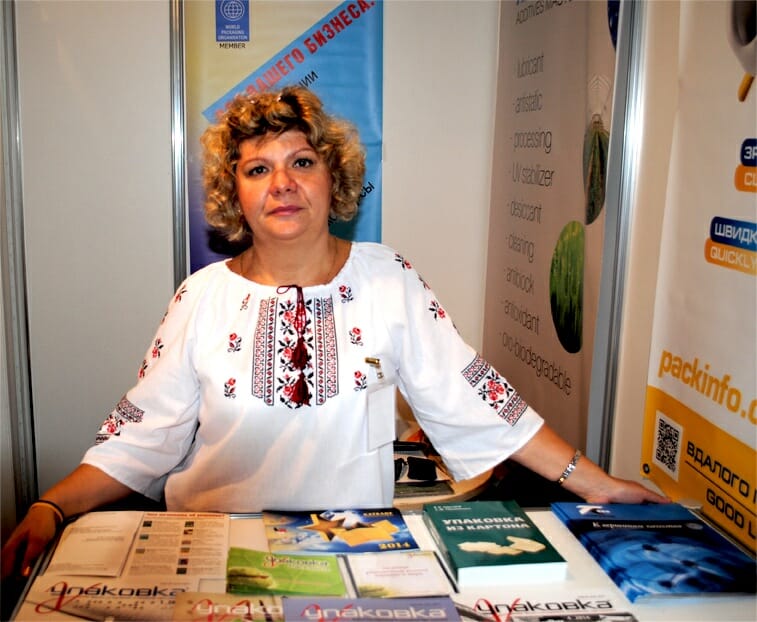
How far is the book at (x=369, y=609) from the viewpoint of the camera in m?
1.12

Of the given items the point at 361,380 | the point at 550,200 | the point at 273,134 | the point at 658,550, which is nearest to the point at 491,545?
the point at 658,550

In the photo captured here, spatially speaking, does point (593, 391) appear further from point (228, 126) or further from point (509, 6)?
point (509, 6)

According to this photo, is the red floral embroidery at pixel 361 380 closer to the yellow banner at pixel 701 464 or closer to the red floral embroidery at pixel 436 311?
the red floral embroidery at pixel 436 311

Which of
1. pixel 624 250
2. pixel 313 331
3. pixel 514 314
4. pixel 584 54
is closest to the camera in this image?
pixel 313 331

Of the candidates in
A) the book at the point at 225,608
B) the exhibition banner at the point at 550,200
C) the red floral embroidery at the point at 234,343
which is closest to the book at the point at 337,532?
the book at the point at 225,608

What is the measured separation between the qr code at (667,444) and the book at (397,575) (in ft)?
2.38

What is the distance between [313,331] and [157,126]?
1823mm

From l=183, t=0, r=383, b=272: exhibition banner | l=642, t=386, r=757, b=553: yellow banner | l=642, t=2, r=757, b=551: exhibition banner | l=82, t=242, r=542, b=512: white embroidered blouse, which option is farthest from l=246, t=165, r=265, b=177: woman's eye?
l=183, t=0, r=383, b=272: exhibition banner

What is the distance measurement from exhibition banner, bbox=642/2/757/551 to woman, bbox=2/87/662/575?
247mm

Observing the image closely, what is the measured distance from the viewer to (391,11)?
11.0 feet

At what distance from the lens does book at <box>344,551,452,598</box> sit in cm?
120

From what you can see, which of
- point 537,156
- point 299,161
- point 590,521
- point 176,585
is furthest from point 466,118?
point 176,585

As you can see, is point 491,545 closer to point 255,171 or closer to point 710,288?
point 710,288

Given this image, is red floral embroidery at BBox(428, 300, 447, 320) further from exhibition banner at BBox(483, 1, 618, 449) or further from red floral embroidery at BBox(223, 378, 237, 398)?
exhibition banner at BBox(483, 1, 618, 449)
